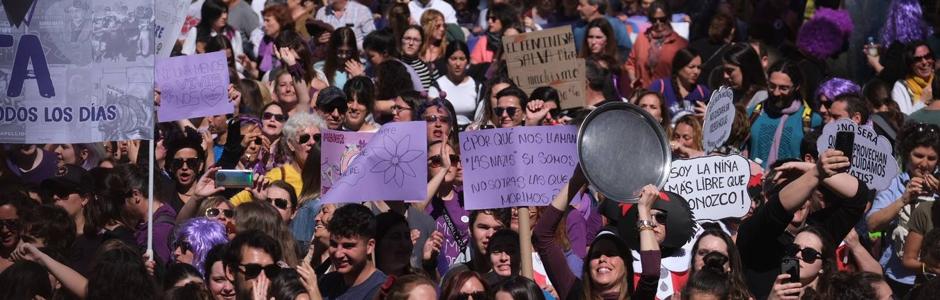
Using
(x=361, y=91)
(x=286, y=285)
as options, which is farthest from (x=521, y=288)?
(x=361, y=91)

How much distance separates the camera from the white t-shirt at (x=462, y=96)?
45.1ft

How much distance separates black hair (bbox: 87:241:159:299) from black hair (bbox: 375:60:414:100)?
15.7 feet

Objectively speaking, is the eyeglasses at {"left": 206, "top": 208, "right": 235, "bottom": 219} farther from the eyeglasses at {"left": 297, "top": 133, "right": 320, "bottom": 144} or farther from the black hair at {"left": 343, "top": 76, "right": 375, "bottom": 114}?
the black hair at {"left": 343, "top": 76, "right": 375, "bottom": 114}

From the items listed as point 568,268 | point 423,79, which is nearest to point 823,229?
point 568,268

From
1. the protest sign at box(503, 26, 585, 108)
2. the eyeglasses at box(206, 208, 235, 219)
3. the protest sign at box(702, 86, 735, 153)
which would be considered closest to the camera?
the eyeglasses at box(206, 208, 235, 219)

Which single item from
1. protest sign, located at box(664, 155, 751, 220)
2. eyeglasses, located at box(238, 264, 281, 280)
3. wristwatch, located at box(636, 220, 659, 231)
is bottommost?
eyeglasses, located at box(238, 264, 281, 280)

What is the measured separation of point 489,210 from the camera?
899 cm

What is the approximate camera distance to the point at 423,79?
1387 centimetres

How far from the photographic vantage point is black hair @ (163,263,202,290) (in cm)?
805

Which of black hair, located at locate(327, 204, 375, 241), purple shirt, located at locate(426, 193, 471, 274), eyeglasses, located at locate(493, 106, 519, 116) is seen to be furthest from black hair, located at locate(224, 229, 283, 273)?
eyeglasses, located at locate(493, 106, 519, 116)

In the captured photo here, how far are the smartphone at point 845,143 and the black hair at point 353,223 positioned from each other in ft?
7.08

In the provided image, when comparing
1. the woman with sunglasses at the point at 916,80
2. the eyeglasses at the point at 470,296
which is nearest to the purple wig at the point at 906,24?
the woman with sunglasses at the point at 916,80

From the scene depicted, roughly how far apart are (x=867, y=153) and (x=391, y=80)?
15.8 ft

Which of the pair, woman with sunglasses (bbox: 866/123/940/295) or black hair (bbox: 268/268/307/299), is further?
woman with sunglasses (bbox: 866/123/940/295)
